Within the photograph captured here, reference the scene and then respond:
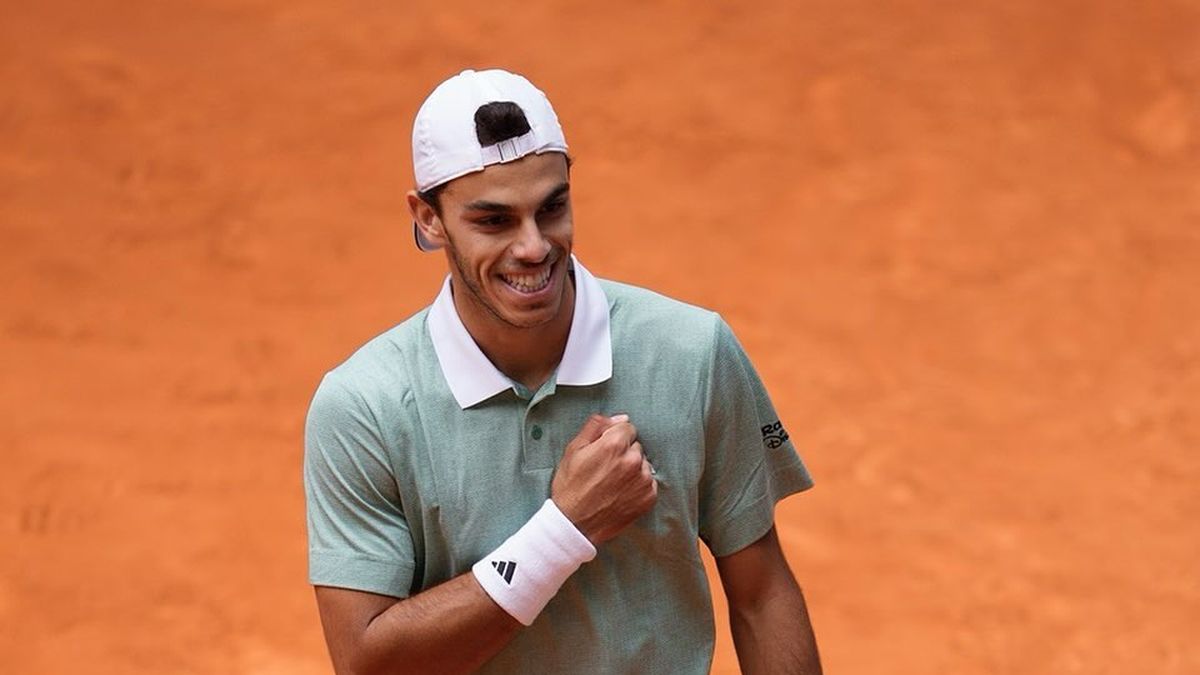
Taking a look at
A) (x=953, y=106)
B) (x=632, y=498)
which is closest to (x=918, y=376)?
(x=953, y=106)

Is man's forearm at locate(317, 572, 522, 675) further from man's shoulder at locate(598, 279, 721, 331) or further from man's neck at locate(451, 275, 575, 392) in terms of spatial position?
man's shoulder at locate(598, 279, 721, 331)

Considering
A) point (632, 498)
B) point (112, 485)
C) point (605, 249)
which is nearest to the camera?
point (632, 498)

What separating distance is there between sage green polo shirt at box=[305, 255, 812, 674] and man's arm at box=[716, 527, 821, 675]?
1.5 inches

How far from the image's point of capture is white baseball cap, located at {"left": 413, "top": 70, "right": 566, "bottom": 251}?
6.79ft

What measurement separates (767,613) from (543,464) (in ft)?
1.08

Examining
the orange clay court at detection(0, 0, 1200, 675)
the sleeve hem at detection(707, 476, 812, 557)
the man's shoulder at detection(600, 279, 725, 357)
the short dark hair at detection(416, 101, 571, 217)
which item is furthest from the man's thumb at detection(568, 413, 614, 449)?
the orange clay court at detection(0, 0, 1200, 675)

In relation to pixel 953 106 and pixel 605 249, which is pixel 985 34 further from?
pixel 605 249

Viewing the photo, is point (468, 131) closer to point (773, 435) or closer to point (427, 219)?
point (427, 219)

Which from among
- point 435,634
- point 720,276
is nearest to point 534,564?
point 435,634

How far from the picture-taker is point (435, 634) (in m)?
2.05

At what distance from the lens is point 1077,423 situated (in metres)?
4.53

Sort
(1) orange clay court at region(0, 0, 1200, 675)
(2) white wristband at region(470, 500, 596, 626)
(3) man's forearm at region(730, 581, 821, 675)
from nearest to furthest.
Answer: (2) white wristband at region(470, 500, 596, 626) < (3) man's forearm at region(730, 581, 821, 675) < (1) orange clay court at region(0, 0, 1200, 675)

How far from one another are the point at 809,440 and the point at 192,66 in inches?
71.1

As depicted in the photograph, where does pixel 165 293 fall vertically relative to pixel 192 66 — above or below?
below
